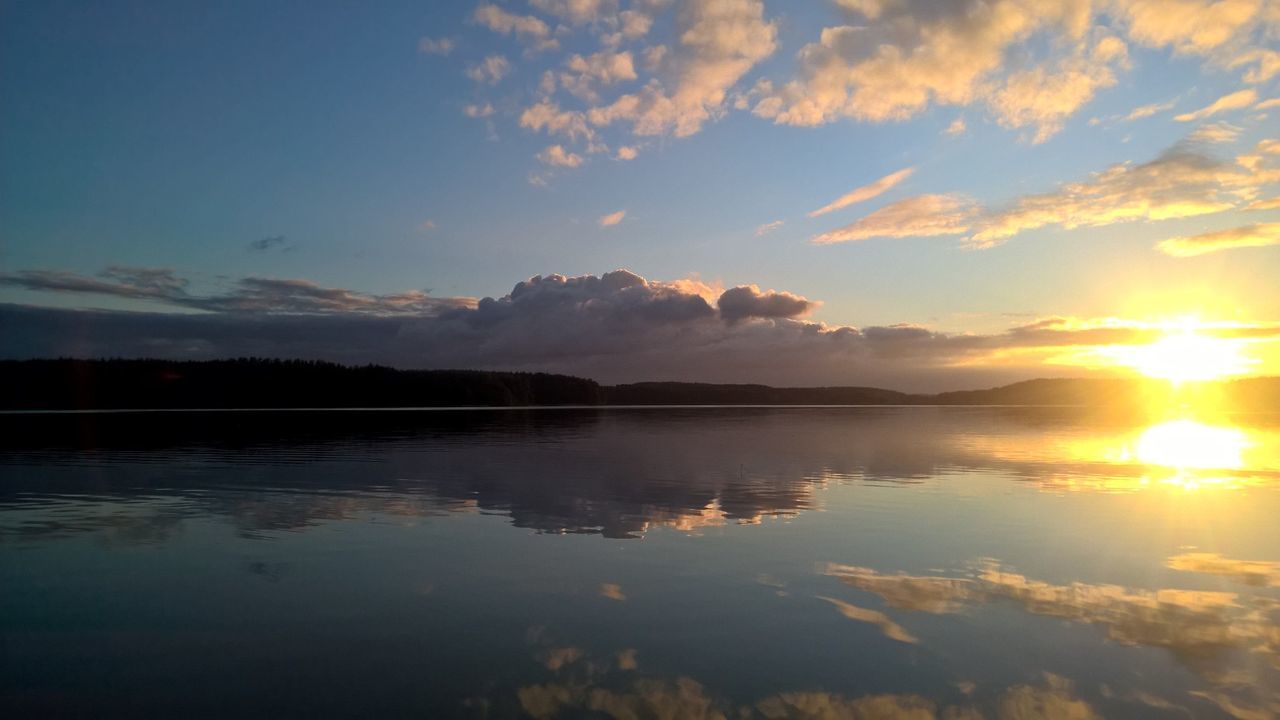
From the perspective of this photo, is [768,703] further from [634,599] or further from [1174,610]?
[1174,610]

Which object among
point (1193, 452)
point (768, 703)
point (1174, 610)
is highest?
point (1193, 452)

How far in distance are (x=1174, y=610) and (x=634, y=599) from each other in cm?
971

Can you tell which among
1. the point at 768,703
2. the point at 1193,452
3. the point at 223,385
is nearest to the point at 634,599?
the point at 768,703

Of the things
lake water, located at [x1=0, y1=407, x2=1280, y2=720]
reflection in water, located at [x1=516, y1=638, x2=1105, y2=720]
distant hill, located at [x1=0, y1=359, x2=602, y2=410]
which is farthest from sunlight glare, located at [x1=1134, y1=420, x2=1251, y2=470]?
distant hill, located at [x1=0, y1=359, x2=602, y2=410]

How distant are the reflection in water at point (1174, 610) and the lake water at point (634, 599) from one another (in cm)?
6

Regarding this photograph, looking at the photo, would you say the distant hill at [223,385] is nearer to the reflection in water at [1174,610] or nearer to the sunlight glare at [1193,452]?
the sunlight glare at [1193,452]

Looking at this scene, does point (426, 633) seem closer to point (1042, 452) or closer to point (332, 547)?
point (332, 547)

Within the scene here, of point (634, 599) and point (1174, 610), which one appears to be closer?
point (1174, 610)

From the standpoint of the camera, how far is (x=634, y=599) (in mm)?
13586

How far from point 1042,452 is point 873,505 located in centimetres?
2984

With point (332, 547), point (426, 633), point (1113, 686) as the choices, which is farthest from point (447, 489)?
point (1113, 686)

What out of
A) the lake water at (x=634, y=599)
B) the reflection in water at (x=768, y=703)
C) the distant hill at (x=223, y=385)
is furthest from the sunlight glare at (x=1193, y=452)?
the distant hill at (x=223, y=385)

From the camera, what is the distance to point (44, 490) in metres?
27.1

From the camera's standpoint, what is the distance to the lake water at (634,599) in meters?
9.58
